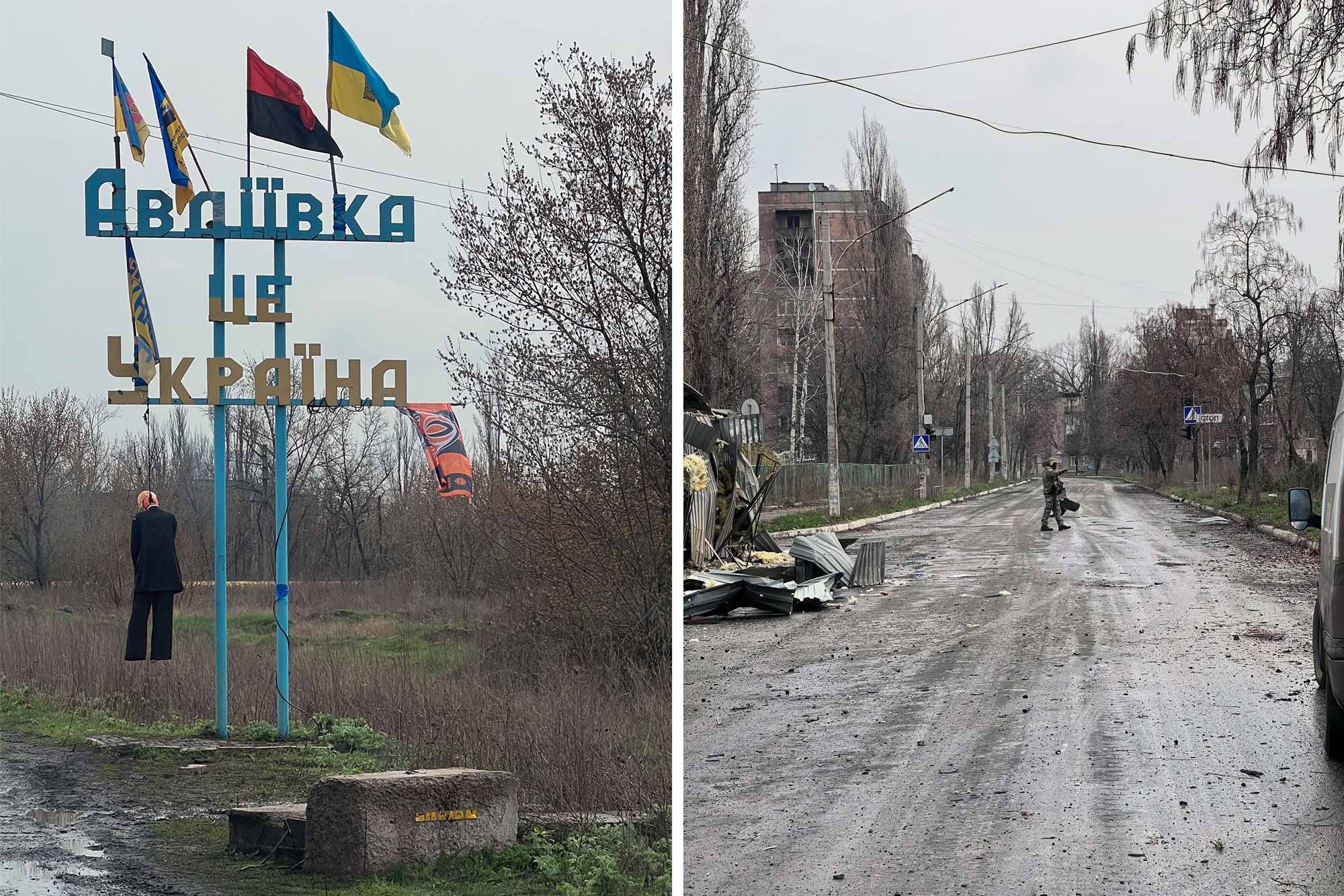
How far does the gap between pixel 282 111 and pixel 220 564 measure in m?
1.30

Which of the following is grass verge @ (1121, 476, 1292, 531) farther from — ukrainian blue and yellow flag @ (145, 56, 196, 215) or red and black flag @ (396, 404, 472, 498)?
ukrainian blue and yellow flag @ (145, 56, 196, 215)

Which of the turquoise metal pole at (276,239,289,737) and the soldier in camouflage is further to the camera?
the soldier in camouflage

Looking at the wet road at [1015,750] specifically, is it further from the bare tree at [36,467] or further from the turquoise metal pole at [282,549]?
the bare tree at [36,467]

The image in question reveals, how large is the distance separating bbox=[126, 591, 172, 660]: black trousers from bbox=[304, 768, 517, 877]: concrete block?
0.59m

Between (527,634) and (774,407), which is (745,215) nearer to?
(527,634)

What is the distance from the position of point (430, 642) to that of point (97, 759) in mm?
1004

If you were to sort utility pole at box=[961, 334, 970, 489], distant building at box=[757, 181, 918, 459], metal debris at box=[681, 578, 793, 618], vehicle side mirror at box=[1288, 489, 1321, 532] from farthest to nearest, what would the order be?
1. utility pole at box=[961, 334, 970, 489]
2. distant building at box=[757, 181, 918, 459]
3. metal debris at box=[681, 578, 793, 618]
4. vehicle side mirror at box=[1288, 489, 1321, 532]

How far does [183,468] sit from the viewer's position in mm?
3762

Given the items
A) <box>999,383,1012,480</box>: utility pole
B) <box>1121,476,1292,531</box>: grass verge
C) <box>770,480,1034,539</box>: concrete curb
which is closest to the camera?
<box>770,480,1034,539</box>: concrete curb

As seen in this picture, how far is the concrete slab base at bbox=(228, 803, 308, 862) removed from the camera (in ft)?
12.5

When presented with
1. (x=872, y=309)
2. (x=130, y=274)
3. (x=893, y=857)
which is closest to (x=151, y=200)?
(x=130, y=274)

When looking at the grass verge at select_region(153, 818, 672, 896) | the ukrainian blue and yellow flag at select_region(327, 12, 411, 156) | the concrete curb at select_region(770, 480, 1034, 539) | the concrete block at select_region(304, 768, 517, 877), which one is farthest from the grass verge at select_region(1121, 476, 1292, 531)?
the ukrainian blue and yellow flag at select_region(327, 12, 411, 156)

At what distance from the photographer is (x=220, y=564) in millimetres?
3838

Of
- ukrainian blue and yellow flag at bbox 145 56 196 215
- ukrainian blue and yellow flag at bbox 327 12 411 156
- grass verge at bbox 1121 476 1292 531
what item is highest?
ukrainian blue and yellow flag at bbox 327 12 411 156
